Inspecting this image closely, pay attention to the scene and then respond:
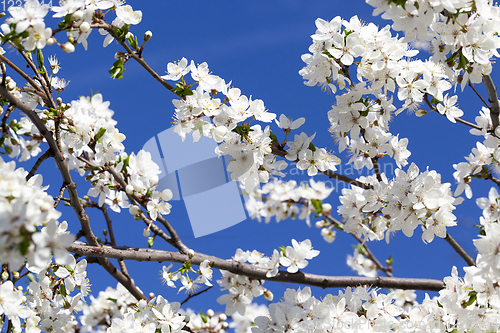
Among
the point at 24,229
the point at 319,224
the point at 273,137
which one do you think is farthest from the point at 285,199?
the point at 24,229

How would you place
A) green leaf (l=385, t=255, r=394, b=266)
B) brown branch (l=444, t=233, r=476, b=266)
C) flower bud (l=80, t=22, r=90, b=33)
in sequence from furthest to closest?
green leaf (l=385, t=255, r=394, b=266)
brown branch (l=444, t=233, r=476, b=266)
flower bud (l=80, t=22, r=90, b=33)

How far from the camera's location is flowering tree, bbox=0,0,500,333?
2244 millimetres

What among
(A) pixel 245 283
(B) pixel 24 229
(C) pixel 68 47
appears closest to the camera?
(B) pixel 24 229

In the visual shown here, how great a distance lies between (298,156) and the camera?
8.87 ft

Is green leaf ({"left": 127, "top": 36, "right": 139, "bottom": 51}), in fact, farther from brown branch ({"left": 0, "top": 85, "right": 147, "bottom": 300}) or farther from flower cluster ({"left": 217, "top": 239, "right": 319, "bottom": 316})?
Result: flower cluster ({"left": 217, "top": 239, "right": 319, "bottom": 316})

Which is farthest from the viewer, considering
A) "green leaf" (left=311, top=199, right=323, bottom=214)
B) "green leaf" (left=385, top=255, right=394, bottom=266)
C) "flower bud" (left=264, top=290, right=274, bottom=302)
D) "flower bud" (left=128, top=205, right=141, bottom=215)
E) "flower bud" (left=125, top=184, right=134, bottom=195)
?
"green leaf" (left=385, top=255, right=394, bottom=266)

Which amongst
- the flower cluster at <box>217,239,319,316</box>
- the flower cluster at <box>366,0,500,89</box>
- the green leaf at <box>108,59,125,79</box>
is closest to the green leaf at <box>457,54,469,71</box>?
the flower cluster at <box>366,0,500,89</box>

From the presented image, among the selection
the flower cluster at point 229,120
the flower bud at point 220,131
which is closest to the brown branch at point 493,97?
the flower cluster at point 229,120

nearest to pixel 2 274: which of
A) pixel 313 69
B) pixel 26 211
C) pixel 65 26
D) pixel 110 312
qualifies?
pixel 26 211

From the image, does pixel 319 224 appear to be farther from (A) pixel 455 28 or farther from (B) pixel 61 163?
(B) pixel 61 163

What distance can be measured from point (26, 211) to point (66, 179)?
989 mm

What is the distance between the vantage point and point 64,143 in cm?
285

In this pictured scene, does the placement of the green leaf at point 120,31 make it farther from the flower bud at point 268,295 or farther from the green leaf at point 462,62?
the flower bud at point 268,295

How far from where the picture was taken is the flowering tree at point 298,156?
2.24m
